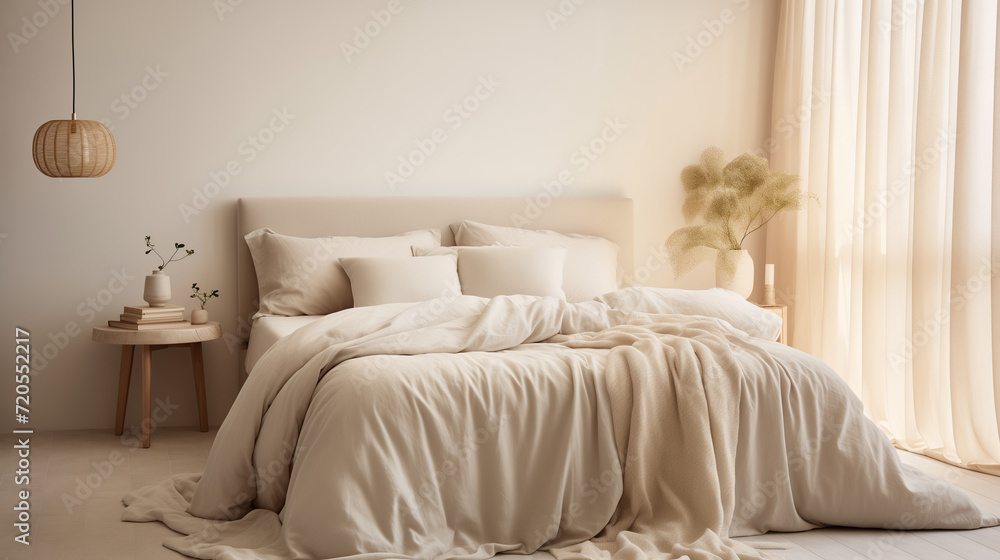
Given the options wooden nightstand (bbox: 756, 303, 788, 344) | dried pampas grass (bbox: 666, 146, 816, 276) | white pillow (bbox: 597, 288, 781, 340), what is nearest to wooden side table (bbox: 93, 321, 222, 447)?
white pillow (bbox: 597, 288, 781, 340)

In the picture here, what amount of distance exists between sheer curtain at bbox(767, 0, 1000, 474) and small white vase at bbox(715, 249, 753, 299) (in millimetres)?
358

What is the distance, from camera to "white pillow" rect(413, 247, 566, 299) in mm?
4078

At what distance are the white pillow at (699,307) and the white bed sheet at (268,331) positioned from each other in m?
1.32

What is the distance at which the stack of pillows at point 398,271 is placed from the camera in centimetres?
396

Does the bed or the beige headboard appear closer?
the bed

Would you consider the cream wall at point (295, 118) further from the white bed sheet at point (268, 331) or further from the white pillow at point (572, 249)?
the white bed sheet at point (268, 331)

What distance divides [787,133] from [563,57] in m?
1.42

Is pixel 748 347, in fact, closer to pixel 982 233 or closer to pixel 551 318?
pixel 551 318

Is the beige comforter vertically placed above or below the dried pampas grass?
below

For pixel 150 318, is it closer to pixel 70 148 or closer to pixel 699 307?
pixel 70 148

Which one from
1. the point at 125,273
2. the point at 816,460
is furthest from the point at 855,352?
the point at 125,273

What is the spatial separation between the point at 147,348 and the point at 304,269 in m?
0.80

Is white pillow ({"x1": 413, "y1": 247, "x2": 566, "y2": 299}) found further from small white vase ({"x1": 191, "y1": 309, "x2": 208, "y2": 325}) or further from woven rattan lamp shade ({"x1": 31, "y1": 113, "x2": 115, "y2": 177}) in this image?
woven rattan lamp shade ({"x1": 31, "y1": 113, "x2": 115, "y2": 177})

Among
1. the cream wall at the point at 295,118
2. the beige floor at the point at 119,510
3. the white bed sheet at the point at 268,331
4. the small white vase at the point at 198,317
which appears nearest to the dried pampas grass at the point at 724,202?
the cream wall at the point at 295,118
